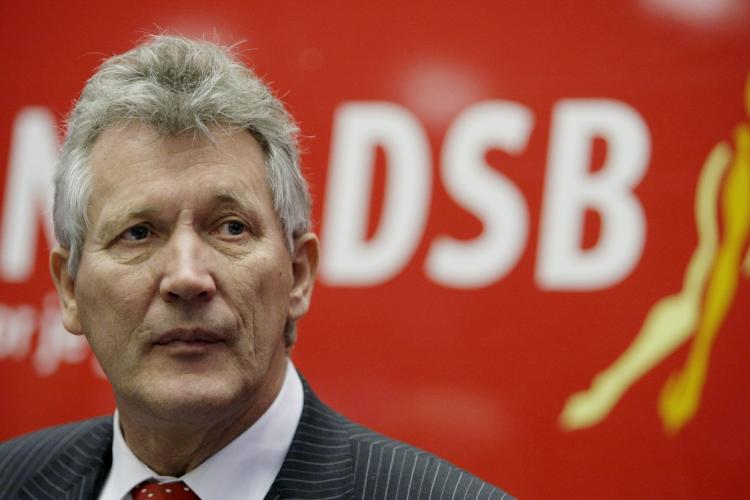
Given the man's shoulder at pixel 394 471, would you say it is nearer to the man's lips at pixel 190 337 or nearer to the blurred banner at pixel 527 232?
the man's lips at pixel 190 337

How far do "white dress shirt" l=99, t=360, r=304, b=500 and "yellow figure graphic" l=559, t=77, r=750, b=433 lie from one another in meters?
0.93

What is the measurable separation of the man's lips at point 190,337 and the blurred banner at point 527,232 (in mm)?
901

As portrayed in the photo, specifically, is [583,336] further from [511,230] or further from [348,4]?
[348,4]

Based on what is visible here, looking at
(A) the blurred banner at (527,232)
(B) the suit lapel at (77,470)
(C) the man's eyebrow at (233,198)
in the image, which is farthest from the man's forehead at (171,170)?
(A) the blurred banner at (527,232)

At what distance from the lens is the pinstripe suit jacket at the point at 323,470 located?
5.73 ft

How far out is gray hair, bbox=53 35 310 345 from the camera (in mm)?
1751

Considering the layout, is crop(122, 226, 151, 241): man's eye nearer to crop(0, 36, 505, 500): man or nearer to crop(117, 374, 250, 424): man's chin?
crop(0, 36, 505, 500): man

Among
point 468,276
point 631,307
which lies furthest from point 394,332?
point 631,307

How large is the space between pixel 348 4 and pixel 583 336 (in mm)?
1111

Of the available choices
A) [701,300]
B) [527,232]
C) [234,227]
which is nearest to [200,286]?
[234,227]

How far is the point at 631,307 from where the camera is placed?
240cm

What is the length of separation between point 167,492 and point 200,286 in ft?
1.42

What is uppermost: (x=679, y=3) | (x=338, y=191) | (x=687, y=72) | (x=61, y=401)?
(x=679, y=3)

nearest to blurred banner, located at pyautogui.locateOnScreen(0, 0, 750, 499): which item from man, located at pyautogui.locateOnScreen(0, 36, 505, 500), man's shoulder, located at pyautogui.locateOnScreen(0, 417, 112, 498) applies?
man's shoulder, located at pyautogui.locateOnScreen(0, 417, 112, 498)
